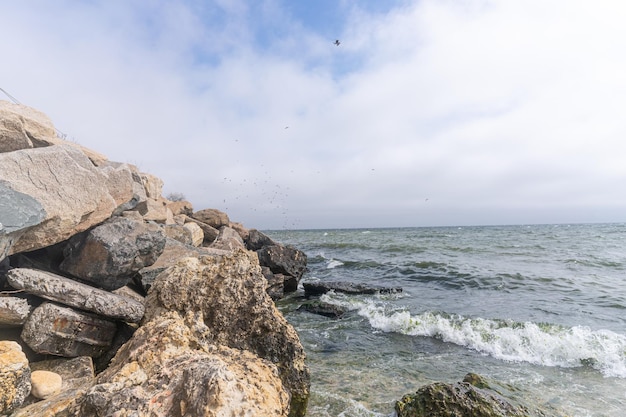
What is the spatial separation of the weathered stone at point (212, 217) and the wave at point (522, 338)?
34.1ft

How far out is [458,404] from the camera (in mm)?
4137

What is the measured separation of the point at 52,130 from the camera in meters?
7.41

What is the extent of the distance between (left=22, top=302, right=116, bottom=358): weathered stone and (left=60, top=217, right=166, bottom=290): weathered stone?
1096mm

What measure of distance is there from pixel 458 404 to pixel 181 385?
328 cm

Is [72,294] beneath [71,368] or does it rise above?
above

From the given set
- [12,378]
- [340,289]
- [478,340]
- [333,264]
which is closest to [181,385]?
[12,378]

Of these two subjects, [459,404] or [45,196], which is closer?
[459,404]

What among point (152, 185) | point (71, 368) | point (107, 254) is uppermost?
point (152, 185)

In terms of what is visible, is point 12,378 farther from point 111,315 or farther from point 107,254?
point 107,254

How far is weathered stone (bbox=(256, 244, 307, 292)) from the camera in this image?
50.1ft

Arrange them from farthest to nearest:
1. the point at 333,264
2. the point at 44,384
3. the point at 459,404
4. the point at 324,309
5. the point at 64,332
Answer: the point at 333,264 → the point at 324,309 → the point at 64,332 → the point at 459,404 → the point at 44,384

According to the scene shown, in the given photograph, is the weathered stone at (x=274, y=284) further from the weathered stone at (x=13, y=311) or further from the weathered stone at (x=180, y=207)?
the weathered stone at (x=13, y=311)

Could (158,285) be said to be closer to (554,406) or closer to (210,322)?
(210,322)

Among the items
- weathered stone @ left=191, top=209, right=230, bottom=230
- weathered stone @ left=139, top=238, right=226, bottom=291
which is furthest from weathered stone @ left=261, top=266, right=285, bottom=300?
weathered stone @ left=191, top=209, right=230, bottom=230
